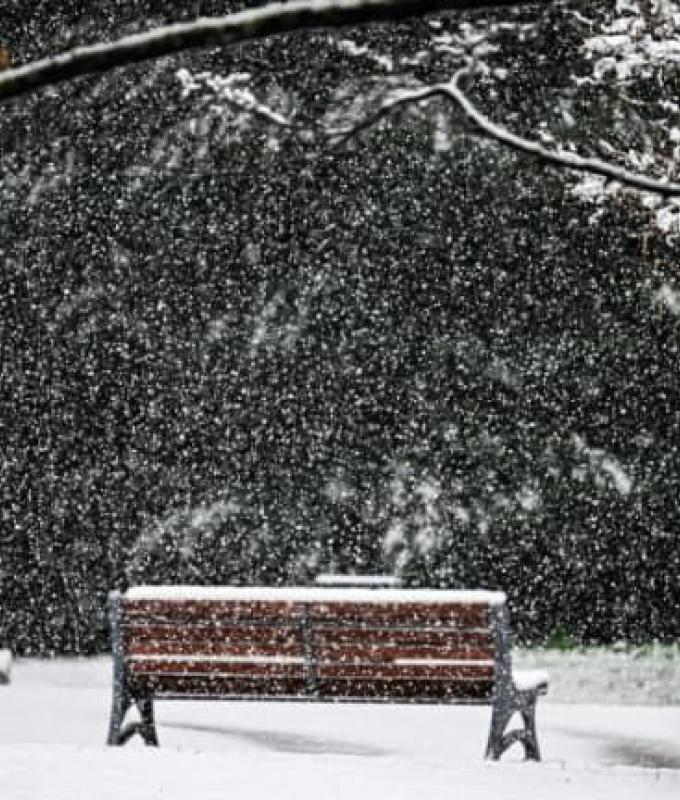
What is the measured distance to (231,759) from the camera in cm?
691

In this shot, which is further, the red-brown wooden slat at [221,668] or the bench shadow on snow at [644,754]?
the bench shadow on snow at [644,754]

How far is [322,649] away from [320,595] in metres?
0.26

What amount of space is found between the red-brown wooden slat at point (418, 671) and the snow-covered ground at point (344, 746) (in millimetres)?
389

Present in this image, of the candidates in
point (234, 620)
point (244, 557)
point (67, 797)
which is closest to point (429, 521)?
point (244, 557)

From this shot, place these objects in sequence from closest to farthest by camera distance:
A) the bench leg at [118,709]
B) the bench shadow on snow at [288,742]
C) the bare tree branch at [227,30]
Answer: the bare tree branch at [227,30] → the bench leg at [118,709] → the bench shadow on snow at [288,742]

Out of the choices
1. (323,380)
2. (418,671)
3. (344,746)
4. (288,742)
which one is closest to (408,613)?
(418,671)

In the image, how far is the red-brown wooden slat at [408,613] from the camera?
25.1 ft

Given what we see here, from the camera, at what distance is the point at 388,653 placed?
305 inches

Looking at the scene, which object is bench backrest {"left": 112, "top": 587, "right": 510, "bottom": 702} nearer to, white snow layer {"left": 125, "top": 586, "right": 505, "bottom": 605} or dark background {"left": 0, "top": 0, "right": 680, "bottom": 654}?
white snow layer {"left": 125, "top": 586, "right": 505, "bottom": 605}

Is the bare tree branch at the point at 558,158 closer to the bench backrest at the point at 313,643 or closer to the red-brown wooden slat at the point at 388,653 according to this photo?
the bench backrest at the point at 313,643

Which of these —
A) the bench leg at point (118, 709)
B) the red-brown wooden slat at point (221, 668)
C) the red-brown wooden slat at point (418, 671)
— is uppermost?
the red-brown wooden slat at point (418, 671)

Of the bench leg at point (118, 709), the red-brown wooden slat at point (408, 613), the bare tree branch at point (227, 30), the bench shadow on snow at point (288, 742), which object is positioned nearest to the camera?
the bare tree branch at point (227, 30)

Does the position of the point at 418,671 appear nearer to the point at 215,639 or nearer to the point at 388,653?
the point at 388,653

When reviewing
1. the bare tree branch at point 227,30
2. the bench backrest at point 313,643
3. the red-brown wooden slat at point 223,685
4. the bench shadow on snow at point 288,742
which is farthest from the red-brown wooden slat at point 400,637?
the bare tree branch at point 227,30
